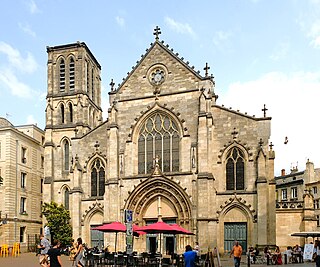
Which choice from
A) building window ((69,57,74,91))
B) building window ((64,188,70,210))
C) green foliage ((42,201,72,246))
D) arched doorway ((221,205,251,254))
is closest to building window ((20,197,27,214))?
building window ((64,188,70,210))

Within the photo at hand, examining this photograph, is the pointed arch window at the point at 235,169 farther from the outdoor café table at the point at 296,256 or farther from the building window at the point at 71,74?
the building window at the point at 71,74

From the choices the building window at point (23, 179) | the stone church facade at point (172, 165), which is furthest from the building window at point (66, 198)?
the building window at point (23, 179)

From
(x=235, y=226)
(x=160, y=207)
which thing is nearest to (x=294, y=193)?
(x=235, y=226)

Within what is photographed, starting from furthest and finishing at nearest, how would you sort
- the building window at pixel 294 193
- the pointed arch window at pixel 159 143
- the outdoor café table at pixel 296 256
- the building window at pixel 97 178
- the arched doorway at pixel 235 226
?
the building window at pixel 294 193
the building window at pixel 97 178
the pointed arch window at pixel 159 143
the arched doorway at pixel 235 226
the outdoor café table at pixel 296 256

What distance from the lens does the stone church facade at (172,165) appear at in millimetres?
36406

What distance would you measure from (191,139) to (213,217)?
20.9 ft

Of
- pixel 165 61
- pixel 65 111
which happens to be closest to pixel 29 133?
pixel 65 111

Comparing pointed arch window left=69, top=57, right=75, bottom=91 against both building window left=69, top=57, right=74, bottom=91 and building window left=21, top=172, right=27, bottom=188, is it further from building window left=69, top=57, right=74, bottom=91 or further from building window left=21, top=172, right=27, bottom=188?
building window left=21, top=172, right=27, bottom=188

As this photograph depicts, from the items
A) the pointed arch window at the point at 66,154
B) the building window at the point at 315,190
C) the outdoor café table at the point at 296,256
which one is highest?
the pointed arch window at the point at 66,154

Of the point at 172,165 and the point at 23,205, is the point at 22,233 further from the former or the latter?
the point at 172,165

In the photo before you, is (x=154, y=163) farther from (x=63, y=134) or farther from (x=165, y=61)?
(x=63, y=134)

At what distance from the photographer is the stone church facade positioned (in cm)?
3641

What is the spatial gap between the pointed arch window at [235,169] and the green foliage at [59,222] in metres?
14.5

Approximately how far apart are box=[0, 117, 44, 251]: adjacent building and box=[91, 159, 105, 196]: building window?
8.65m
